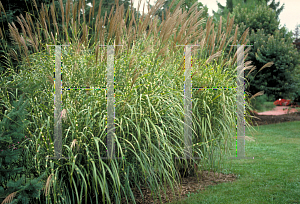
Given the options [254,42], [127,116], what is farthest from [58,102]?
[254,42]

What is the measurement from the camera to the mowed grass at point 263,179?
3.13 metres

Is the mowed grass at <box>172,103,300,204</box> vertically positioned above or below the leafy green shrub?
below

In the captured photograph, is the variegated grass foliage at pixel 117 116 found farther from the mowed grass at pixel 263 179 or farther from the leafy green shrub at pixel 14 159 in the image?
the mowed grass at pixel 263 179

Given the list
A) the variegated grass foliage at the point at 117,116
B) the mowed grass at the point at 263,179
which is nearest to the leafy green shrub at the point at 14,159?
the variegated grass foliage at the point at 117,116

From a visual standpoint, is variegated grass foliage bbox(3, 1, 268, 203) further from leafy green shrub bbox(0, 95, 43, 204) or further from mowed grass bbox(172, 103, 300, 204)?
mowed grass bbox(172, 103, 300, 204)

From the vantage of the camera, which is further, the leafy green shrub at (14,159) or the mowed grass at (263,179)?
the mowed grass at (263,179)

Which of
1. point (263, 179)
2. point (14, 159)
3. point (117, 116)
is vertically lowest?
point (263, 179)

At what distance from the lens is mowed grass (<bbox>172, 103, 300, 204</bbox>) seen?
3.13 metres

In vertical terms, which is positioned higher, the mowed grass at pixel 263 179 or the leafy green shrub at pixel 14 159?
the leafy green shrub at pixel 14 159

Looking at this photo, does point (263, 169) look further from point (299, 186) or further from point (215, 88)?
point (215, 88)

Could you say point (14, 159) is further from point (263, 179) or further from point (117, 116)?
point (263, 179)

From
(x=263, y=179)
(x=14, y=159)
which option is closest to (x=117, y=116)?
(x=14, y=159)

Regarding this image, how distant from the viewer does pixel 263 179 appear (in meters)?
3.88

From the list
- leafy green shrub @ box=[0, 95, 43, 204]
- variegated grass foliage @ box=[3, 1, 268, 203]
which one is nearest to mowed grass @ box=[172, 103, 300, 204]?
variegated grass foliage @ box=[3, 1, 268, 203]
